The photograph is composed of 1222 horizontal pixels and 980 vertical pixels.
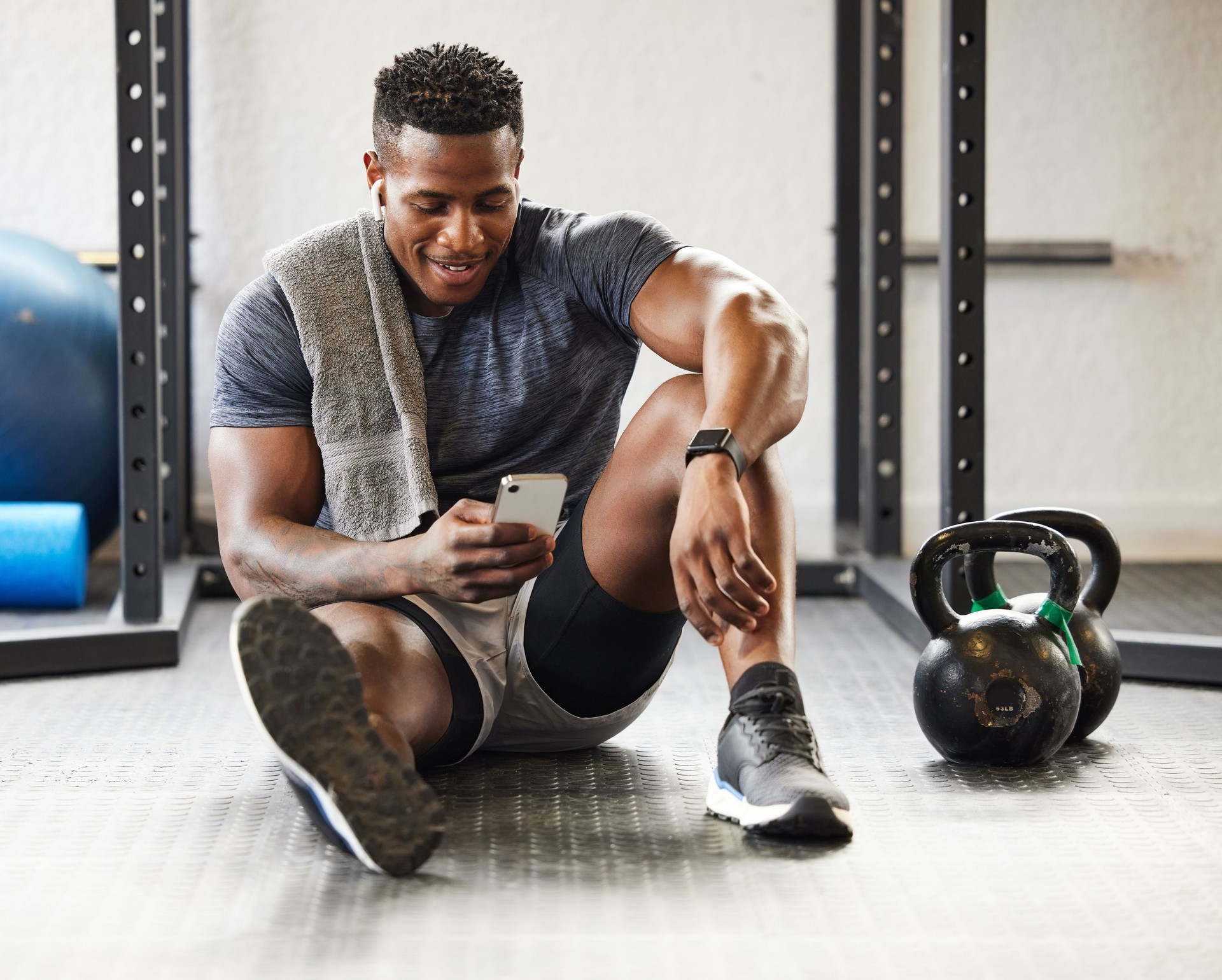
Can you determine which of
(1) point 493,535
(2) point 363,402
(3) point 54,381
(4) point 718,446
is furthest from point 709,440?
(3) point 54,381

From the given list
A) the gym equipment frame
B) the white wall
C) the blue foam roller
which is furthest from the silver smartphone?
the white wall

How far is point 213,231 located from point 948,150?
1.90 metres

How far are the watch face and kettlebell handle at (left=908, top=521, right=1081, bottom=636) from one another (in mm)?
476

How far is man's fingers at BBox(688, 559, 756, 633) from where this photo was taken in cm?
124

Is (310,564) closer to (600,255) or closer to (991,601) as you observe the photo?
(600,255)

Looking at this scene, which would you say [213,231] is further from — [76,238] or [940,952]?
[940,952]

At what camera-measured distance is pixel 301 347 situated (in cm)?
155

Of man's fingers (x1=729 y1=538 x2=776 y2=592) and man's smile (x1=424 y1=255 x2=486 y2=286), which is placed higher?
man's smile (x1=424 y1=255 x2=486 y2=286)

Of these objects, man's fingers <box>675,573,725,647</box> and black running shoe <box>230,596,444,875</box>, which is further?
man's fingers <box>675,573,725,647</box>

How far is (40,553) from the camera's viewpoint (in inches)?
103

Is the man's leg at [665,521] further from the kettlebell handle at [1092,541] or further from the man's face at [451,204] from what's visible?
the kettlebell handle at [1092,541]

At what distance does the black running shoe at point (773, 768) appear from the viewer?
1339 millimetres

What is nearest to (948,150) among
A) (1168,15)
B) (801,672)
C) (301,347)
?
(801,672)

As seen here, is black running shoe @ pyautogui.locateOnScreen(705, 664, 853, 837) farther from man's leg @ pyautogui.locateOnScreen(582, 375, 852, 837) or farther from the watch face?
the watch face
